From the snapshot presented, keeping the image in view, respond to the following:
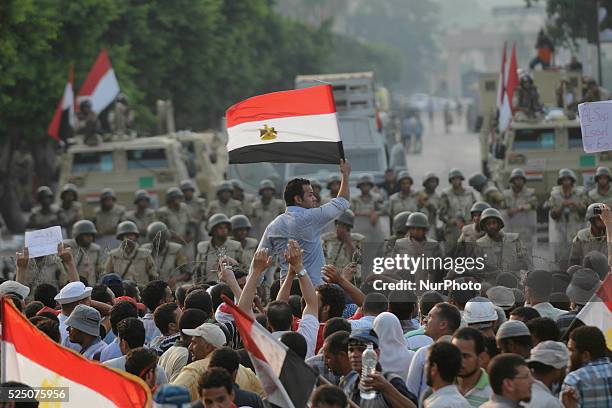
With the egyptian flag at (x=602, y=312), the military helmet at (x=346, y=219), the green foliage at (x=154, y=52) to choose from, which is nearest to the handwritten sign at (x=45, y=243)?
the military helmet at (x=346, y=219)

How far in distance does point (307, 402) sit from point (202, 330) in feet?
4.44

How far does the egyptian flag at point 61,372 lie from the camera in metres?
8.18

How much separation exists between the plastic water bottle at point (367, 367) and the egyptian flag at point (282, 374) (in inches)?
11.2

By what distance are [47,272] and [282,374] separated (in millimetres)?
8340

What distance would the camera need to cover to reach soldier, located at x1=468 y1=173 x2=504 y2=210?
2178 centimetres

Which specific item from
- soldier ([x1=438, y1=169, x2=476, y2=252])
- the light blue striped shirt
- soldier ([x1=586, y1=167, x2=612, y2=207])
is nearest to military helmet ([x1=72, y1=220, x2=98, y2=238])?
soldier ([x1=438, y1=169, x2=476, y2=252])

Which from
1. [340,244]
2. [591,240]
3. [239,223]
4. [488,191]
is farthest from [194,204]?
[591,240]

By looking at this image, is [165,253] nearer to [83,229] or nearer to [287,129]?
[83,229]

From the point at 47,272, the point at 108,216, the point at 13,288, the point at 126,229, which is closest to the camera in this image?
the point at 13,288

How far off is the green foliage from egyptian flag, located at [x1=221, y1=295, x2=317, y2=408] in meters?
23.0

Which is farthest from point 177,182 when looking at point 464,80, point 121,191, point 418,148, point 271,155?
point 464,80

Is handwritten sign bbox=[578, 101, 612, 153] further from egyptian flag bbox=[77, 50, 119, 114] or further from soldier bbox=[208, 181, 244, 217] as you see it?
egyptian flag bbox=[77, 50, 119, 114]

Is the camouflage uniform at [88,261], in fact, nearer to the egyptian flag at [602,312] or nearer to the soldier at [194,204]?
the soldier at [194,204]

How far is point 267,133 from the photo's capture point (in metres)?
13.5
